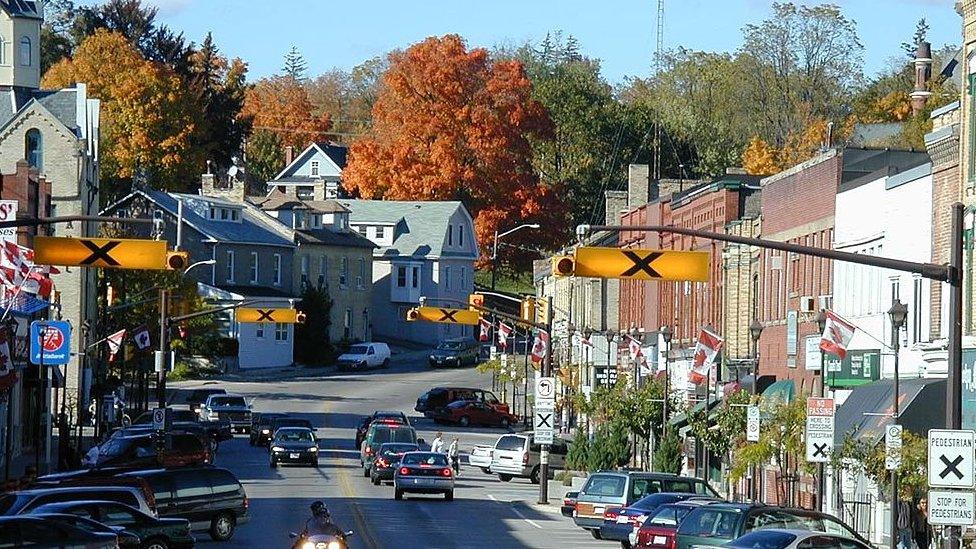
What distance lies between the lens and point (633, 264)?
3897 centimetres

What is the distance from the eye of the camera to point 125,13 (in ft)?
429

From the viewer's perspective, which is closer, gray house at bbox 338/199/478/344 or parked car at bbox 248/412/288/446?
parked car at bbox 248/412/288/446

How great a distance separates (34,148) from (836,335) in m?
57.3

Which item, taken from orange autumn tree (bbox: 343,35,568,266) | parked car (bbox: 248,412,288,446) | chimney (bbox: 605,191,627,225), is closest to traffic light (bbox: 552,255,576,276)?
parked car (bbox: 248,412,288,446)

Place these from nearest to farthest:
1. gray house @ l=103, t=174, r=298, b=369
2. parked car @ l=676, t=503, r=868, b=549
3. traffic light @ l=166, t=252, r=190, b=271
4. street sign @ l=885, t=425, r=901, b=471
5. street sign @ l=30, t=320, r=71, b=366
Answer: parked car @ l=676, t=503, r=868, b=549, street sign @ l=885, t=425, r=901, b=471, traffic light @ l=166, t=252, r=190, b=271, street sign @ l=30, t=320, r=71, b=366, gray house @ l=103, t=174, r=298, b=369

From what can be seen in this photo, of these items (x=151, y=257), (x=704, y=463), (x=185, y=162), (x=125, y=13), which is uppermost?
(x=125, y=13)

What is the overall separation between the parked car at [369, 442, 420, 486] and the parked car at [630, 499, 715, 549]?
23712mm

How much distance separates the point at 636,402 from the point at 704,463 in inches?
128

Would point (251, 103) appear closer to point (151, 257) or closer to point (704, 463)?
point (704, 463)

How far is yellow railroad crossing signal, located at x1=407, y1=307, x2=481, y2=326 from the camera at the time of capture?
82000 mm

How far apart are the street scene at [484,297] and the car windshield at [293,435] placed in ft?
1.12

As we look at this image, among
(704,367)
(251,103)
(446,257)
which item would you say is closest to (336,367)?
(446,257)

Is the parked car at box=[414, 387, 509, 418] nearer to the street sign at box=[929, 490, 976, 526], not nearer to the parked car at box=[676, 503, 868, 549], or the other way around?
the parked car at box=[676, 503, 868, 549]

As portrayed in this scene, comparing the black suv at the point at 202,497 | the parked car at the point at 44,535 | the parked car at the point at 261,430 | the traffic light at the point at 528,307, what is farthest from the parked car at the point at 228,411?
the parked car at the point at 44,535
